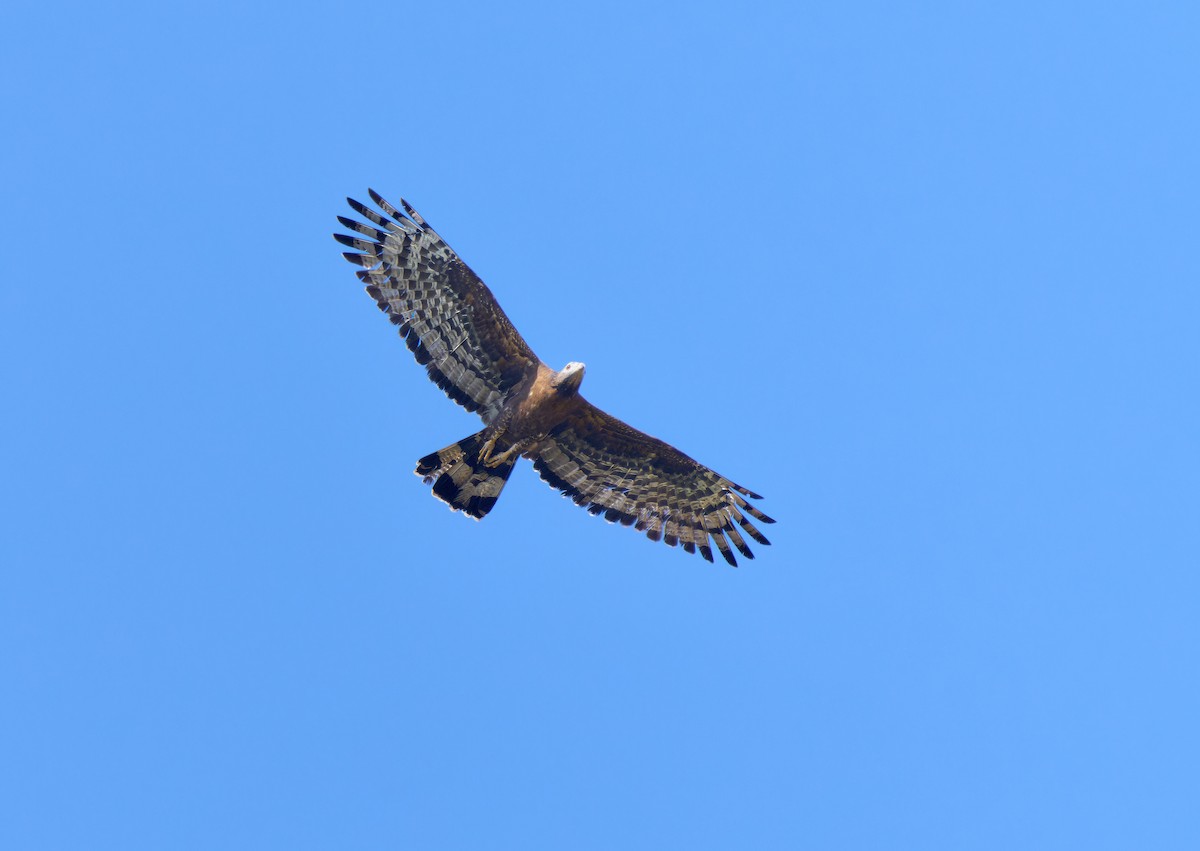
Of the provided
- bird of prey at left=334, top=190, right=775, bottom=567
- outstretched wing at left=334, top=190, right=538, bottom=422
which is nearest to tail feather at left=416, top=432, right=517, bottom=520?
bird of prey at left=334, top=190, right=775, bottom=567

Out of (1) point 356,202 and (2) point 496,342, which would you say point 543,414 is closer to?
(2) point 496,342

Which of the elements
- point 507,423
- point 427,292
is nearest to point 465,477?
point 507,423

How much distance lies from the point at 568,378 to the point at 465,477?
2266 mm

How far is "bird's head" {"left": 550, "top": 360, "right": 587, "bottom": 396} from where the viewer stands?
23266mm

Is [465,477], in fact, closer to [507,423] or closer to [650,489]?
[507,423]

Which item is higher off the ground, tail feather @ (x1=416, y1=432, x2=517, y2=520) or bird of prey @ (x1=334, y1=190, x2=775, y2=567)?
bird of prey @ (x1=334, y1=190, x2=775, y2=567)

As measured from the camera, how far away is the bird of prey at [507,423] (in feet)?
76.9

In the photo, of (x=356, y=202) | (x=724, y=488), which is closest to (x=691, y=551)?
(x=724, y=488)

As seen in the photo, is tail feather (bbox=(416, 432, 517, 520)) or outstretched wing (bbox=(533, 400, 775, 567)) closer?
tail feather (bbox=(416, 432, 517, 520))

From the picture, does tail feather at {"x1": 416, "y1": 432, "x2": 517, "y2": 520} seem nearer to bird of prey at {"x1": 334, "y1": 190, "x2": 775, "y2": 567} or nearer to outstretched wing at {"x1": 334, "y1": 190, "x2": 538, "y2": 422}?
bird of prey at {"x1": 334, "y1": 190, "x2": 775, "y2": 567}

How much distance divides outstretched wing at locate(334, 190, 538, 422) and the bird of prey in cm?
1

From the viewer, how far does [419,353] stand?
23688 mm

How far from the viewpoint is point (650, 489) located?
2466 centimetres

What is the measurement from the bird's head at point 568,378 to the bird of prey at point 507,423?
2cm
